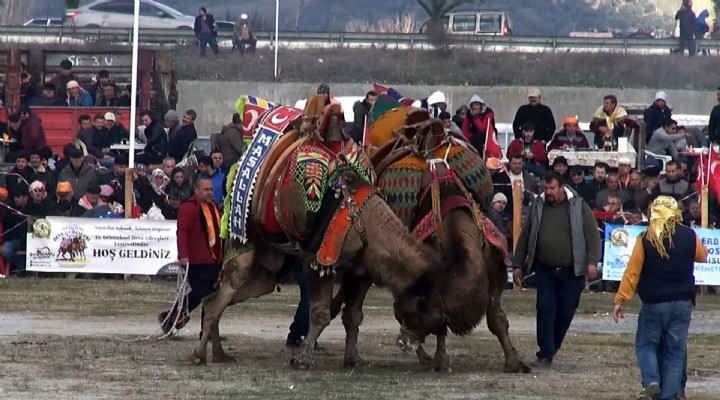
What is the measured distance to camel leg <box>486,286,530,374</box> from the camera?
50.2ft

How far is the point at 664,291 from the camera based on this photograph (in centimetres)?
1321

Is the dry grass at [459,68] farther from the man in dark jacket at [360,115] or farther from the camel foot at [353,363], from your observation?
the camel foot at [353,363]

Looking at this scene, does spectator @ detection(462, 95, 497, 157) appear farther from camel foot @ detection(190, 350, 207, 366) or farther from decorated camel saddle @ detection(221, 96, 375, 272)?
camel foot @ detection(190, 350, 207, 366)

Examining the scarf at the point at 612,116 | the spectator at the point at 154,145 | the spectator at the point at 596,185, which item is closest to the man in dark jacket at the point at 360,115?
the spectator at the point at 596,185

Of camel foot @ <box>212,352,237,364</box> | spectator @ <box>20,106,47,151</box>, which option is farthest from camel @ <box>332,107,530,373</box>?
spectator @ <box>20,106,47,151</box>

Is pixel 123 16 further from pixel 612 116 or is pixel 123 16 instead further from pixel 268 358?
pixel 268 358

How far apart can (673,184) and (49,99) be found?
12.0 metres

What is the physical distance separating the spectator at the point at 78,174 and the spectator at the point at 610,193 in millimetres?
7232

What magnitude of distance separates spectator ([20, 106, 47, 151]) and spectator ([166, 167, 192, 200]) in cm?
417

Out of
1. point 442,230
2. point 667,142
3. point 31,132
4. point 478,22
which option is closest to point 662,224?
point 442,230

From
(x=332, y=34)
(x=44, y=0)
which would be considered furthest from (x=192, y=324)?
(x=44, y=0)

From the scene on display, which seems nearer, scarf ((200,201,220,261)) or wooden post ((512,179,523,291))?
scarf ((200,201,220,261))

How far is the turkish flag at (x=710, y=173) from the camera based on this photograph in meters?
24.2

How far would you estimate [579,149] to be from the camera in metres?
27.1
